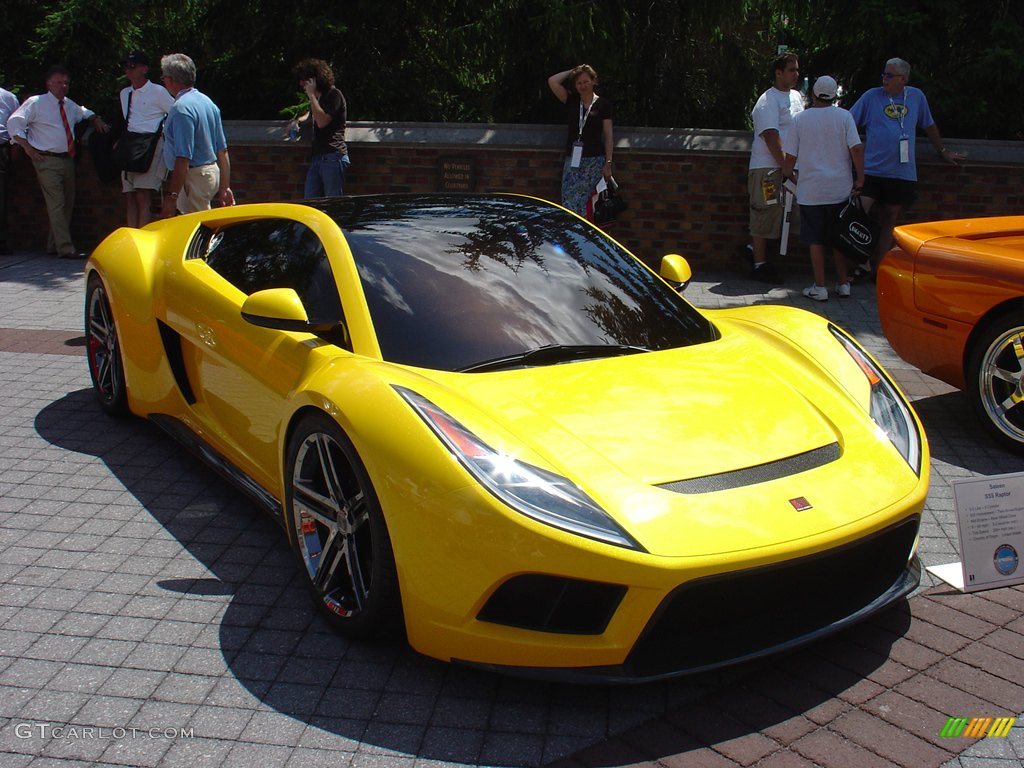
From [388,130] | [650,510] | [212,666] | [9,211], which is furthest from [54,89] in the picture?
[650,510]

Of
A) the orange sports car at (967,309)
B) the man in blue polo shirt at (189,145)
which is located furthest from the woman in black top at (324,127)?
the orange sports car at (967,309)

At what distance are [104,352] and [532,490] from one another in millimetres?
3756

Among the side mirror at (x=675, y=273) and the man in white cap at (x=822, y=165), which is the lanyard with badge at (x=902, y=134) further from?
the side mirror at (x=675, y=273)

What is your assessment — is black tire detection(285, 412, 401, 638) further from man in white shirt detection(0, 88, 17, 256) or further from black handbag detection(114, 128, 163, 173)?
man in white shirt detection(0, 88, 17, 256)

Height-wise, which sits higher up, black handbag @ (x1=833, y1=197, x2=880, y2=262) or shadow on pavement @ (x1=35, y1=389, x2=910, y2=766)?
black handbag @ (x1=833, y1=197, x2=880, y2=262)

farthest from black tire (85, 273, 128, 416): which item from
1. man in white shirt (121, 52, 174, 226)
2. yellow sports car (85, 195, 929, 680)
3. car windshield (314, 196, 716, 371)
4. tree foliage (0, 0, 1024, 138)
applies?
tree foliage (0, 0, 1024, 138)

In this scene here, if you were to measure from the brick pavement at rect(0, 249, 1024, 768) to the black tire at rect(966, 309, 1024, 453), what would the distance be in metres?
1.04

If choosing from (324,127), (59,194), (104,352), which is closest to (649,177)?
(324,127)

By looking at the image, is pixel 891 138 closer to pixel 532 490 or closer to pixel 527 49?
pixel 527 49

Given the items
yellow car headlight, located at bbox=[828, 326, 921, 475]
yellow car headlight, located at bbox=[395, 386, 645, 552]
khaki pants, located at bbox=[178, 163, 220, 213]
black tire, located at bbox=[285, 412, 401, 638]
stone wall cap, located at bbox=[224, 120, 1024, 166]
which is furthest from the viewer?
stone wall cap, located at bbox=[224, 120, 1024, 166]

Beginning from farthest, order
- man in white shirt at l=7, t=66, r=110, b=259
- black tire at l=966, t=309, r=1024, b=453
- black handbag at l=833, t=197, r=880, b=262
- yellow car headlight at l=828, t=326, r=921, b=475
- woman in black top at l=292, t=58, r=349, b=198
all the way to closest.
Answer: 1. man in white shirt at l=7, t=66, r=110, b=259
2. woman in black top at l=292, t=58, r=349, b=198
3. black handbag at l=833, t=197, r=880, b=262
4. black tire at l=966, t=309, r=1024, b=453
5. yellow car headlight at l=828, t=326, r=921, b=475

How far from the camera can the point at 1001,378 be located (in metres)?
5.64

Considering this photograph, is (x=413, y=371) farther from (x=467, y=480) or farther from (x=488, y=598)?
(x=488, y=598)

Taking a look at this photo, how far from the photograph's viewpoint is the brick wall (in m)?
10.4
